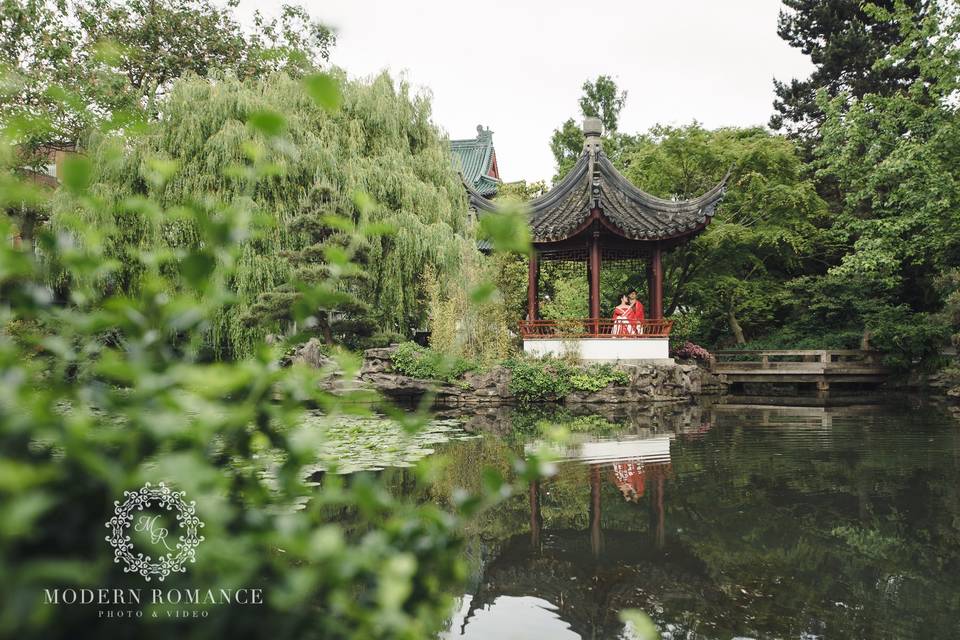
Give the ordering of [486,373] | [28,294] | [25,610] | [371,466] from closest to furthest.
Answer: [25,610], [28,294], [371,466], [486,373]

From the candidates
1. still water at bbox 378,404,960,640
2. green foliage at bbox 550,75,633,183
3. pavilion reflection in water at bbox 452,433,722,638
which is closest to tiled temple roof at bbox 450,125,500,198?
green foliage at bbox 550,75,633,183

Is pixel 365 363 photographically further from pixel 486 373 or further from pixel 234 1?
pixel 234 1

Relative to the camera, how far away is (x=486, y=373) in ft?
34.6

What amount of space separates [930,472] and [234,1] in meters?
15.4

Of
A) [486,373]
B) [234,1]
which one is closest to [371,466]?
[486,373]

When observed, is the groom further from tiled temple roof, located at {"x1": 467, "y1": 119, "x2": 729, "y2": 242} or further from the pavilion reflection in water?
the pavilion reflection in water

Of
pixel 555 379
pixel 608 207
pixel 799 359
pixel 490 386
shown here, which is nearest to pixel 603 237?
pixel 608 207

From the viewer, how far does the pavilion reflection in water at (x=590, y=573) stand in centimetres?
249

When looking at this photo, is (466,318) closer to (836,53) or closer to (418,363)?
(418,363)

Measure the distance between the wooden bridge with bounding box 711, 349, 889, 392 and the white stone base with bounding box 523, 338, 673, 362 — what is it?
3.27 meters

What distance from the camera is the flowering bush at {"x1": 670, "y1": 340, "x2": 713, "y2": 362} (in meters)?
13.4

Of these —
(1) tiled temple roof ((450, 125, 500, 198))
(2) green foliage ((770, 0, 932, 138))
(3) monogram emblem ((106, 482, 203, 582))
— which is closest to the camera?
(3) monogram emblem ((106, 482, 203, 582))

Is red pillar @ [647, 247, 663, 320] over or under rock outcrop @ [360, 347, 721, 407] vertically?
over

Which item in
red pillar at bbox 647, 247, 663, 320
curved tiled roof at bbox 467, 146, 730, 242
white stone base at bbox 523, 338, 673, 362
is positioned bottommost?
white stone base at bbox 523, 338, 673, 362
